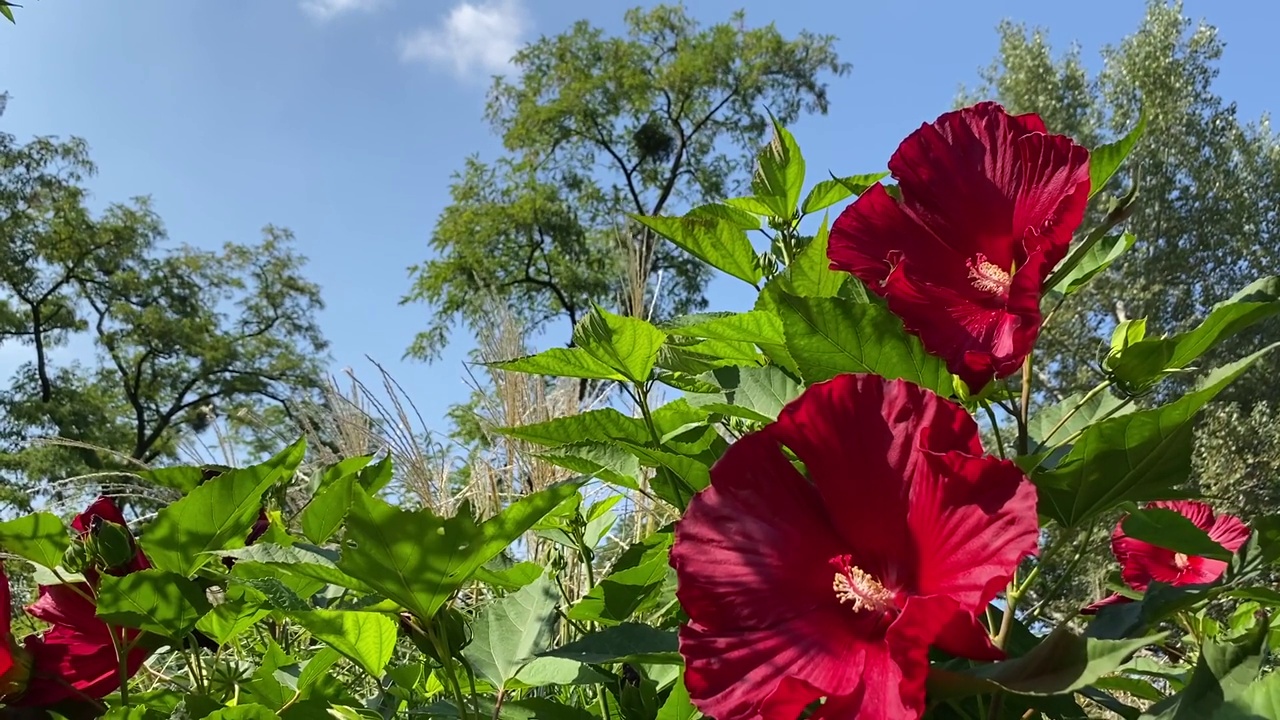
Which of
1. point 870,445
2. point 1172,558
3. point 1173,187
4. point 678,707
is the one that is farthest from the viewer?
point 1173,187

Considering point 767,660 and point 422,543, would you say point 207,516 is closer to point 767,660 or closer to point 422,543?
point 422,543

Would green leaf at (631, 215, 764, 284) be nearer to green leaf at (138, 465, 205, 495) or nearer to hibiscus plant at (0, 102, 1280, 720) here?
hibiscus plant at (0, 102, 1280, 720)

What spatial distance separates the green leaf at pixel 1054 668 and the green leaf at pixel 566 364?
295 millimetres

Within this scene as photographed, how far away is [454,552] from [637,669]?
0.69ft

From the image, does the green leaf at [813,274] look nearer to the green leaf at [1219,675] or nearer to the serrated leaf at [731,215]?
the serrated leaf at [731,215]

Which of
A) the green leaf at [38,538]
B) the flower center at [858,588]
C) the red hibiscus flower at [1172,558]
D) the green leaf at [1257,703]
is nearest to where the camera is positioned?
the green leaf at [1257,703]

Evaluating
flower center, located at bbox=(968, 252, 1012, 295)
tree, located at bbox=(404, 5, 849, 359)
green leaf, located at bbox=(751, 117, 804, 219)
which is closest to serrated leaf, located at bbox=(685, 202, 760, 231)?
green leaf, located at bbox=(751, 117, 804, 219)

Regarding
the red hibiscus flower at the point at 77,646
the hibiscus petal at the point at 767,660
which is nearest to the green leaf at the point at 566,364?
the hibiscus petal at the point at 767,660

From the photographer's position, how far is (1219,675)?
272 mm

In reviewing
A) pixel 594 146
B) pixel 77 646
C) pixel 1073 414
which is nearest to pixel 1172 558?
pixel 1073 414

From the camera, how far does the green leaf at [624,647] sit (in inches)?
14.7

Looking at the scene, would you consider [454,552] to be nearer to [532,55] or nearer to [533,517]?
[533,517]

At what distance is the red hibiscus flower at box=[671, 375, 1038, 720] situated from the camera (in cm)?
31

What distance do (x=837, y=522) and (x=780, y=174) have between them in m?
0.31
